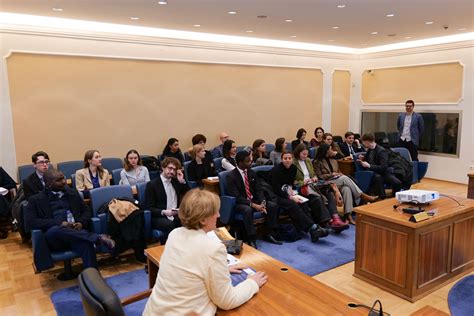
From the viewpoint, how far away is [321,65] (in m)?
9.72

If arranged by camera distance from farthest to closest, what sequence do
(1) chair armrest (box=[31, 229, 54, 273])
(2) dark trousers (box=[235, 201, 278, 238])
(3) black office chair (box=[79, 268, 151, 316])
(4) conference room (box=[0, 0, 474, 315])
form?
(2) dark trousers (box=[235, 201, 278, 238])
(1) chair armrest (box=[31, 229, 54, 273])
(4) conference room (box=[0, 0, 474, 315])
(3) black office chair (box=[79, 268, 151, 316])

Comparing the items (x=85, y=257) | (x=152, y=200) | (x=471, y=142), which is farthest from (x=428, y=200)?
(x=471, y=142)

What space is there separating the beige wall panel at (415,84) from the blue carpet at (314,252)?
5.09 m

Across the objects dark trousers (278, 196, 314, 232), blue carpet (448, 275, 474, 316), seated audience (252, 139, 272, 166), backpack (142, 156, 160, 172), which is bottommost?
blue carpet (448, 275, 474, 316)

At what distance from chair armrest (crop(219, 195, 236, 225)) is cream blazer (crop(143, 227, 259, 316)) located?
9.18 feet

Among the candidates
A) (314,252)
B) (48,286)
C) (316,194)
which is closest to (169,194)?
(48,286)

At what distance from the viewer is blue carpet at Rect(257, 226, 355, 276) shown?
4285mm

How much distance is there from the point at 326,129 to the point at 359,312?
27.8 feet

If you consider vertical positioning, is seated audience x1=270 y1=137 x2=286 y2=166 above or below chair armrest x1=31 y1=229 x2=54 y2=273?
above

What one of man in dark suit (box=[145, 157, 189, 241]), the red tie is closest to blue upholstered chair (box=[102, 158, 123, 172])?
man in dark suit (box=[145, 157, 189, 241])

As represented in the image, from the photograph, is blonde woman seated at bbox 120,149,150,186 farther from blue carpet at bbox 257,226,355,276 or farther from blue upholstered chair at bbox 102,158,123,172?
blue carpet at bbox 257,226,355,276

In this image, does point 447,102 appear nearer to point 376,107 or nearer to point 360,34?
point 376,107

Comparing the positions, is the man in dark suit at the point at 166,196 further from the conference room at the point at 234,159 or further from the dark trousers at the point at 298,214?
the dark trousers at the point at 298,214

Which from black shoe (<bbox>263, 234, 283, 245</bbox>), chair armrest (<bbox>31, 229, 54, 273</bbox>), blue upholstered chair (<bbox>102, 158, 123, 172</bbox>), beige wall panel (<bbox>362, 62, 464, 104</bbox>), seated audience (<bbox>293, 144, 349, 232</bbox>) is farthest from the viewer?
beige wall panel (<bbox>362, 62, 464, 104</bbox>)
